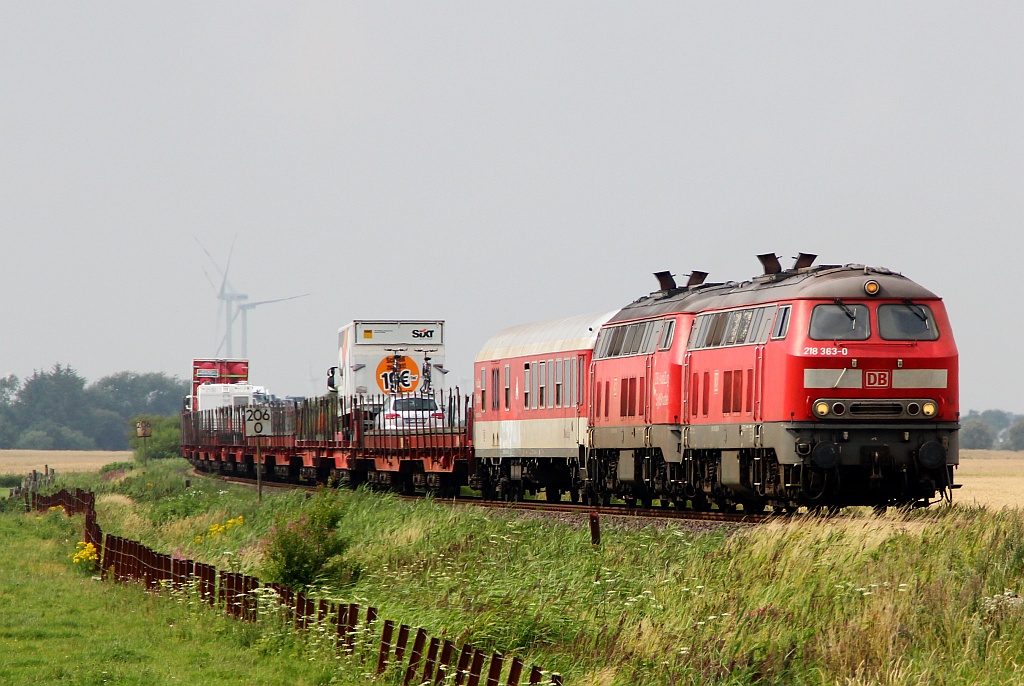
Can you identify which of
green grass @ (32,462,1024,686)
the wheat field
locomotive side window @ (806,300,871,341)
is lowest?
the wheat field

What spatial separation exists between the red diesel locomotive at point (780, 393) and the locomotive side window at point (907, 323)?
20 millimetres

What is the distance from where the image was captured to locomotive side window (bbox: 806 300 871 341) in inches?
822

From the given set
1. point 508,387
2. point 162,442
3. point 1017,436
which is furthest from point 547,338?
point 1017,436

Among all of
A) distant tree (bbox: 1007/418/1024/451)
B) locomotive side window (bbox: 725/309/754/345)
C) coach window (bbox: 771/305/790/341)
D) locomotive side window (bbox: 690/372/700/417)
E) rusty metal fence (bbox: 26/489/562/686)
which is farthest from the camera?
distant tree (bbox: 1007/418/1024/451)

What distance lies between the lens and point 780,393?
2097 centimetres

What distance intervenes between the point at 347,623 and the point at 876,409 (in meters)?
9.30

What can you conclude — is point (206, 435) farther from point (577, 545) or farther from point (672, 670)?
point (672, 670)

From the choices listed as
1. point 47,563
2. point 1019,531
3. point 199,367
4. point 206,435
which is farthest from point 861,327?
point 199,367

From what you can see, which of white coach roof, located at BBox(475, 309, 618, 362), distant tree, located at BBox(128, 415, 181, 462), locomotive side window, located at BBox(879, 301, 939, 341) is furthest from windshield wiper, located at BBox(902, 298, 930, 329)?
distant tree, located at BBox(128, 415, 181, 462)

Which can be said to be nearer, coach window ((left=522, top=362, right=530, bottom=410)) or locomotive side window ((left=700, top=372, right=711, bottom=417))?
locomotive side window ((left=700, top=372, right=711, bottom=417))

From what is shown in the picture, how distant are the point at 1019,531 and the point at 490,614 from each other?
6.34 meters

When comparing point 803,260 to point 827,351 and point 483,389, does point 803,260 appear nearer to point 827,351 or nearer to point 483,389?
point 827,351

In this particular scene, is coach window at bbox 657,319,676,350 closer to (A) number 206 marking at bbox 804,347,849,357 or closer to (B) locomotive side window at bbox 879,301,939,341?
(A) number 206 marking at bbox 804,347,849,357

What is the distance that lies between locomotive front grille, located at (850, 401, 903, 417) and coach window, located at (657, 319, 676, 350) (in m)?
4.81
